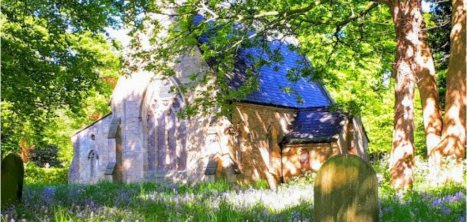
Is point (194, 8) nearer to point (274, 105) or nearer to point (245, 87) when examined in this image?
point (245, 87)

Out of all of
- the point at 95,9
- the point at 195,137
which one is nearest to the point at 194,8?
the point at 95,9

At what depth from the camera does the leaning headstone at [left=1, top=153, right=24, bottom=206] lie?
332 inches

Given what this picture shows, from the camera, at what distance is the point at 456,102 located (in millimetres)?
15844

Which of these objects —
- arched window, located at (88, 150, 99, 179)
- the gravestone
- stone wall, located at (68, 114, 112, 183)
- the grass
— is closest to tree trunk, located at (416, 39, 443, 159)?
the grass

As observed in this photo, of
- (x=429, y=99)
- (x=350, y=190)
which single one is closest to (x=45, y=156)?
(x=429, y=99)

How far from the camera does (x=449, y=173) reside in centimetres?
1352

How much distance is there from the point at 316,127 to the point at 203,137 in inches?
266

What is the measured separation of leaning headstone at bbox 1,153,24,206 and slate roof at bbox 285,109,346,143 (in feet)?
64.6

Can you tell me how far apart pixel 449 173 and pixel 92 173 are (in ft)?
68.0

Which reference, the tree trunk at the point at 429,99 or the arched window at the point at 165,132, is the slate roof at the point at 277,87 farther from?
the tree trunk at the point at 429,99

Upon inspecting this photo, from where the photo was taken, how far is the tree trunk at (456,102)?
614 inches

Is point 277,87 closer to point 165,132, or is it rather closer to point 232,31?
point 165,132

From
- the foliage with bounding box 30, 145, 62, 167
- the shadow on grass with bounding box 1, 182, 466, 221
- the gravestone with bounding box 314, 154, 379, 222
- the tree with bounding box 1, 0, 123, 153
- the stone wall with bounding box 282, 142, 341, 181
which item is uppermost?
the tree with bounding box 1, 0, 123, 153

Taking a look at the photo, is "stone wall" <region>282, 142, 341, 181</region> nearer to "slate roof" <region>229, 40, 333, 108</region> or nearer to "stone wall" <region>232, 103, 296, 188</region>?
"stone wall" <region>232, 103, 296, 188</region>
